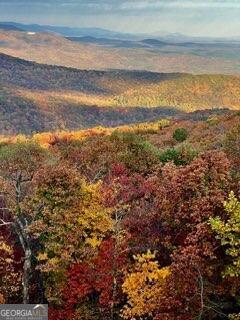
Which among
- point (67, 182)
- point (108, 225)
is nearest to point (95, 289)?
point (108, 225)

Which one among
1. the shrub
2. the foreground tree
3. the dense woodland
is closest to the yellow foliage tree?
the dense woodland

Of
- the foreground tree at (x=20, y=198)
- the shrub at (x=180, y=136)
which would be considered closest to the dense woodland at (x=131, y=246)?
the foreground tree at (x=20, y=198)

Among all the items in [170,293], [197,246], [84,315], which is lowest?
[84,315]

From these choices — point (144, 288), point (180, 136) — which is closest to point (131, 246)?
point (144, 288)

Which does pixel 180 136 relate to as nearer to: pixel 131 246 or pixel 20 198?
pixel 20 198

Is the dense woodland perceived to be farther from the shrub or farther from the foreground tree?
the shrub

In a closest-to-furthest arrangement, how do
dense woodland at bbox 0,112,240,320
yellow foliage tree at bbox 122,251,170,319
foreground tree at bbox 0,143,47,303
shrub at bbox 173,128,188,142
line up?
dense woodland at bbox 0,112,240,320 < yellow foliage tree at bbox 122,251,170,319 < foreground tree at bbox 0,143,47,303 < shrub at bbox 173,128,188,142

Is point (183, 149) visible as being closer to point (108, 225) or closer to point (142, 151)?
point (142, 151)
